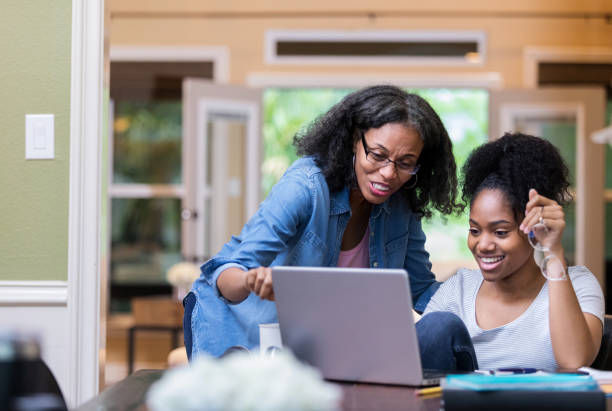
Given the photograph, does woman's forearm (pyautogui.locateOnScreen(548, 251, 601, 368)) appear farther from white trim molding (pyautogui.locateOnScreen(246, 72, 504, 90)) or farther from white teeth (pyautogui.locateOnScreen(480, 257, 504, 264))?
white trim molding (pyautogui.locateOnScreen(246, 72, 504, 90))

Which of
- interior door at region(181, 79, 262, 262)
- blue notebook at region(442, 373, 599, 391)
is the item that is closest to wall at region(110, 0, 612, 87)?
interior door at region(181, 79, 262, 262)


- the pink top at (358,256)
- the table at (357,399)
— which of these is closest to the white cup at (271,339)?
the table at (357,399)

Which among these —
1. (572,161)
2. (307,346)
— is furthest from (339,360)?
(572,161)

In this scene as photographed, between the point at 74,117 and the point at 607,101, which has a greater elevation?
the point at 607,101

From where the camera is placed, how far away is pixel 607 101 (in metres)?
6.99

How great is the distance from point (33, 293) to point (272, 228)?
851 mm

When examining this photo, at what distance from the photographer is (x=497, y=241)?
1.81 m

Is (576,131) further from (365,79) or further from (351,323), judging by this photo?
(351,323)

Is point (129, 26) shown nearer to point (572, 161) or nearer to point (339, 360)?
point (572, 161)

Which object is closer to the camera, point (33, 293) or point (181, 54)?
point (33, 293)

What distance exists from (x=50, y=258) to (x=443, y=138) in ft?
3.72

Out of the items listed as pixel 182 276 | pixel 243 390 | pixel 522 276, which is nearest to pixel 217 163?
pixel 182 276

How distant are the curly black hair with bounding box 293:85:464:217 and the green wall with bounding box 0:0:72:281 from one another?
71 centimetres

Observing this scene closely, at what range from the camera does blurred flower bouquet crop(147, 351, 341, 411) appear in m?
0.80
